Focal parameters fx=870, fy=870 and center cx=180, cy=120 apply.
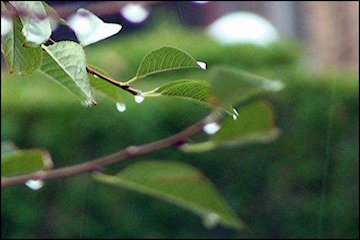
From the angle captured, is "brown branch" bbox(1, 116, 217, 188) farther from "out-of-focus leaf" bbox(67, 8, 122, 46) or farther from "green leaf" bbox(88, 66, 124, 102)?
"out-of-focus leaf" bbox(67, 8, 122, 46)

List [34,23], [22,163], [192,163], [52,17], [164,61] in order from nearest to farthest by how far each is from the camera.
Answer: [34,23], [52,17], [164,61], [22,163], [192,163]

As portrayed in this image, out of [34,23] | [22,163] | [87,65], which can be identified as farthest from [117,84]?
[22,163]

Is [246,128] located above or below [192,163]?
above

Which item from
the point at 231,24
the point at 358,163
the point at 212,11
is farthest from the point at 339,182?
the point at 212,11

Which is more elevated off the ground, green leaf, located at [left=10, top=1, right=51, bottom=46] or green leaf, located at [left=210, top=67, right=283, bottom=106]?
green leaf, located at [left=10, top=1, right=51, bottom=46]

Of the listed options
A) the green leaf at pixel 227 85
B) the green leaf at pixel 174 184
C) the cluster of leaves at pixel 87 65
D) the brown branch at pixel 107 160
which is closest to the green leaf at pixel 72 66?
the cluster of leaves at pixel 87 65

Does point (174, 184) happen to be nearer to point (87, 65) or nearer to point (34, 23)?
point (87, 65)

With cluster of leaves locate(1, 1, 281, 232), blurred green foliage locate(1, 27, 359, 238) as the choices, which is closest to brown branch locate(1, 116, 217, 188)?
cluster of leaves locate(1, 1, 281, 232)
